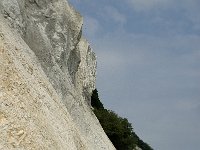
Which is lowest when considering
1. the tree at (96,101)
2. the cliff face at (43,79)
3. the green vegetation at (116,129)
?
the cliff face at (43,79)

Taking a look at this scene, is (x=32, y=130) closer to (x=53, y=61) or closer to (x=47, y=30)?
(x=53, y=61)

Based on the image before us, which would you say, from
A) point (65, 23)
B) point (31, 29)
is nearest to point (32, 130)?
point (31, 29)

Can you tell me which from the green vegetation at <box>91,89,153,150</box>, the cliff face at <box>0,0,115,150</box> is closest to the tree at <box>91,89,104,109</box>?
the green vegetation at <box>91,89,153,150</box>

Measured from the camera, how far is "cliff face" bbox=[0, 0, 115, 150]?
15617mm

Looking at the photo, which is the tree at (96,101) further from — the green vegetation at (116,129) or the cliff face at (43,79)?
the cliff face at (43,79)

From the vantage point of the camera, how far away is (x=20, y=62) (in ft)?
60.3

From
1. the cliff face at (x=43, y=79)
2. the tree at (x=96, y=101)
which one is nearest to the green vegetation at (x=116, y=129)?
the tree at (x=96, y=101)

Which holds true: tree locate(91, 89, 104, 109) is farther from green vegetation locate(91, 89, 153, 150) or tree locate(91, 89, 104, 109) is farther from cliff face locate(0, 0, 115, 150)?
cliff face locate(0, 0, 115, 150)

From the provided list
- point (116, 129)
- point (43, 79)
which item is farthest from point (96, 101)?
point (43, 79)

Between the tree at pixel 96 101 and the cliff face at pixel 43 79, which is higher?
the tree at pixel 96 101

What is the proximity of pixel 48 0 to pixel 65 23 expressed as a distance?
1.53 m

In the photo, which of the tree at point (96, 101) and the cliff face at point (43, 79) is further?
the tree at point (96, 101)

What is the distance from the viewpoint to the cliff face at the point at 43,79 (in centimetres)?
1562

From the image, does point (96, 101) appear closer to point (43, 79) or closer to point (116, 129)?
point (116, 129)
